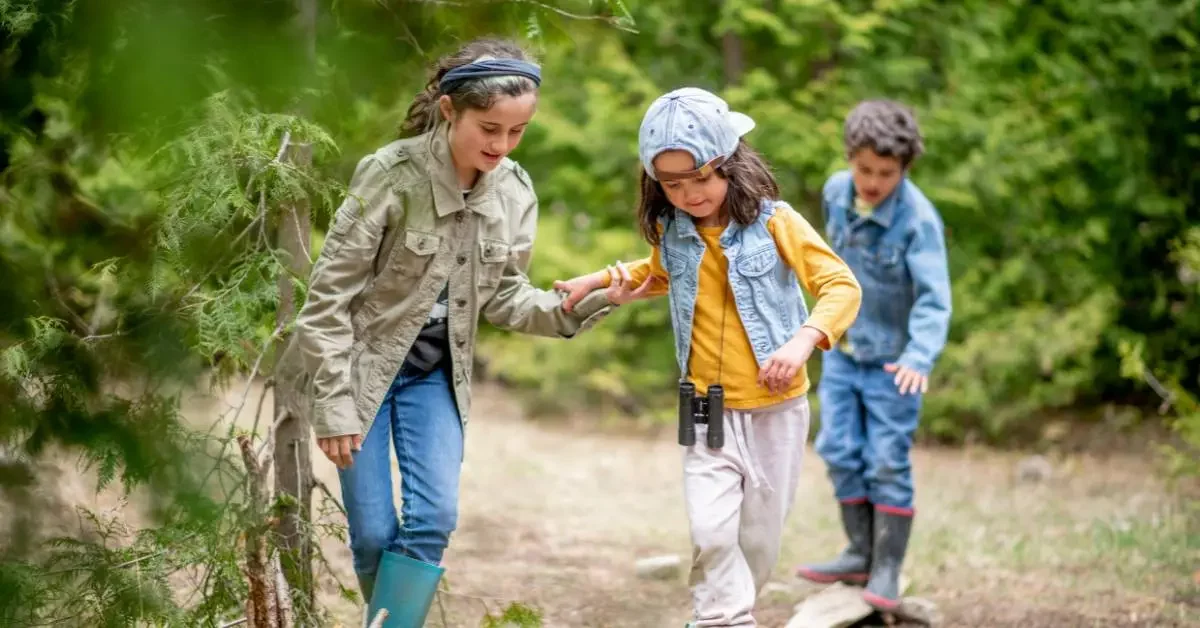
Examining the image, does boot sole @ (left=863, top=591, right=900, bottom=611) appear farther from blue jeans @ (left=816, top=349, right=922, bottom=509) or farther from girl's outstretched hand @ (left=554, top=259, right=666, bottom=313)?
girl's outstretched hand @ (left=554, top=259, right=666, bottom=313)

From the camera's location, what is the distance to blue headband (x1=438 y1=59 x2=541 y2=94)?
127 inches

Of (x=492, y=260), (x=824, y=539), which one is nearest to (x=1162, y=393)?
(x=824, y=539)

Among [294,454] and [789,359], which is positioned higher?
[789,359]

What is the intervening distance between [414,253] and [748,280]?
2.94ft

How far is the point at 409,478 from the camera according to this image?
3354 millimetres

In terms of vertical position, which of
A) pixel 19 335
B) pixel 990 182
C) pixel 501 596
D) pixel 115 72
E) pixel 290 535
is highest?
pixel 990 182

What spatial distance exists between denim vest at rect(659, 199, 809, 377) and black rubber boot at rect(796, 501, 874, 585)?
1369 mm

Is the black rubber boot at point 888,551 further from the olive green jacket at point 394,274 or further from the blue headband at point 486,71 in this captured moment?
the blue headband at point 486,71

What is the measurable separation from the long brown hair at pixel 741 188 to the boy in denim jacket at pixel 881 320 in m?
1.09

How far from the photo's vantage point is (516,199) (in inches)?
142

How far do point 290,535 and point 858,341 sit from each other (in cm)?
213

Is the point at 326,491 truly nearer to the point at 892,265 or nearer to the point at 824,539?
the point at 892,265

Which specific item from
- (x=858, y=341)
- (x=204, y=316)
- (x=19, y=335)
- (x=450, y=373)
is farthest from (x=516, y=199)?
(x=19, y=335)

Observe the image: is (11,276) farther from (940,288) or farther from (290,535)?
(940,288)
